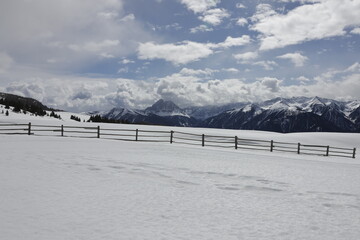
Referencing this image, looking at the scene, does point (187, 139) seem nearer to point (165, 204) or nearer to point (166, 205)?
point (165, 204)

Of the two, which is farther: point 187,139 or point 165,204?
point 187,139

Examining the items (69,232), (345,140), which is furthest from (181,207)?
(345,140)

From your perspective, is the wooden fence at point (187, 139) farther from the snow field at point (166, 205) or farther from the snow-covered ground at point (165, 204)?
the snow field at point (166, 205)

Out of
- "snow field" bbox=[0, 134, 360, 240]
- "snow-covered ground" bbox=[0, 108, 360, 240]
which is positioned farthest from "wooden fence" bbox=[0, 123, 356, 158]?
"snow field" bbox=[0, 134, 360, 240]

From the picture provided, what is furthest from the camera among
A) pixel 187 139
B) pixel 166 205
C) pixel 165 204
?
pixel 187 139

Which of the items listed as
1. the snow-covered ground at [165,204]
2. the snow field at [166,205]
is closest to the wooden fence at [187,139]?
the snow-covered ground at [165,204]

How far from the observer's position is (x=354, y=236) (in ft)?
24.5

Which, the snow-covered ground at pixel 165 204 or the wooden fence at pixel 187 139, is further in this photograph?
the wooden fence at pixel 187 139

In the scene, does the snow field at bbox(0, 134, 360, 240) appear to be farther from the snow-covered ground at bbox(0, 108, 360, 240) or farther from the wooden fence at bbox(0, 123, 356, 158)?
the wooden fence at bbox(0, 123, 356, 158)

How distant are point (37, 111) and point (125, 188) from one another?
6639 inches

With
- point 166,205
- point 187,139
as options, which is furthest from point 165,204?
point 187,139

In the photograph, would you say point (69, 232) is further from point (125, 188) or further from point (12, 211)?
point (125, 188)

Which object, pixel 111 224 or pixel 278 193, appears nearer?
pixel 111 224

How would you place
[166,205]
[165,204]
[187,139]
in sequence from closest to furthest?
[166,205] < [165,204] < [187,139]
